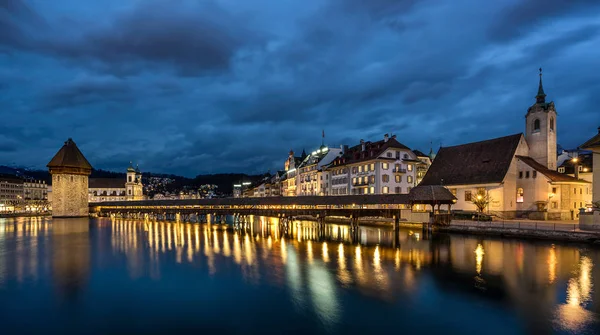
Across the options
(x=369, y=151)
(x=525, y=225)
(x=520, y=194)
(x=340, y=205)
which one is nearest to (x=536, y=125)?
(x=520, y=194)

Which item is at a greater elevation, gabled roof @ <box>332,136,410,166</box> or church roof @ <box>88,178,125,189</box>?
gabled roof @ <box>332,136,410,166</box>

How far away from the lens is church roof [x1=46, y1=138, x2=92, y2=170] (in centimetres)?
7144

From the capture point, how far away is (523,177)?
131 feet

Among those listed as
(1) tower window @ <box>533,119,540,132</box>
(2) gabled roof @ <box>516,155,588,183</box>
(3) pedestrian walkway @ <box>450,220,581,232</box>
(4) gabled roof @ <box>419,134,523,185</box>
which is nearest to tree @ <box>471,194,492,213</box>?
(4) gabled roof @ <box>419,134,523,185</box>

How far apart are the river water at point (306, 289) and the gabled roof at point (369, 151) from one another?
2440 centimetres

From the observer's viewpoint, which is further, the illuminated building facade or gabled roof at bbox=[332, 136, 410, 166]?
gabled roof at bbox=[332, 136, 410, 166]

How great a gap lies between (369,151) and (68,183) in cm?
5693

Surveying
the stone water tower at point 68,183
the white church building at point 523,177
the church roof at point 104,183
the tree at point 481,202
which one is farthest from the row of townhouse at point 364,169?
the church roof at point 104,183

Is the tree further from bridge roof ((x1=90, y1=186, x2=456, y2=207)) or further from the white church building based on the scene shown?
bridge roof ((x1=90, y1=186, x2=456, y2=207))

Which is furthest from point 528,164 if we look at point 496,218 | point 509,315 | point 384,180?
point 509,315

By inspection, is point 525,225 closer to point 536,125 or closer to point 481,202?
point 481,202

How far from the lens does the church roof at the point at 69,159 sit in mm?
71438

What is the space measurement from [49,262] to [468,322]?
23.2 metres

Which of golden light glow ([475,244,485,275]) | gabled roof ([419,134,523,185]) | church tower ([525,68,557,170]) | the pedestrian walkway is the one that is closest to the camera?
golden light glow ([475,244,485,275])
